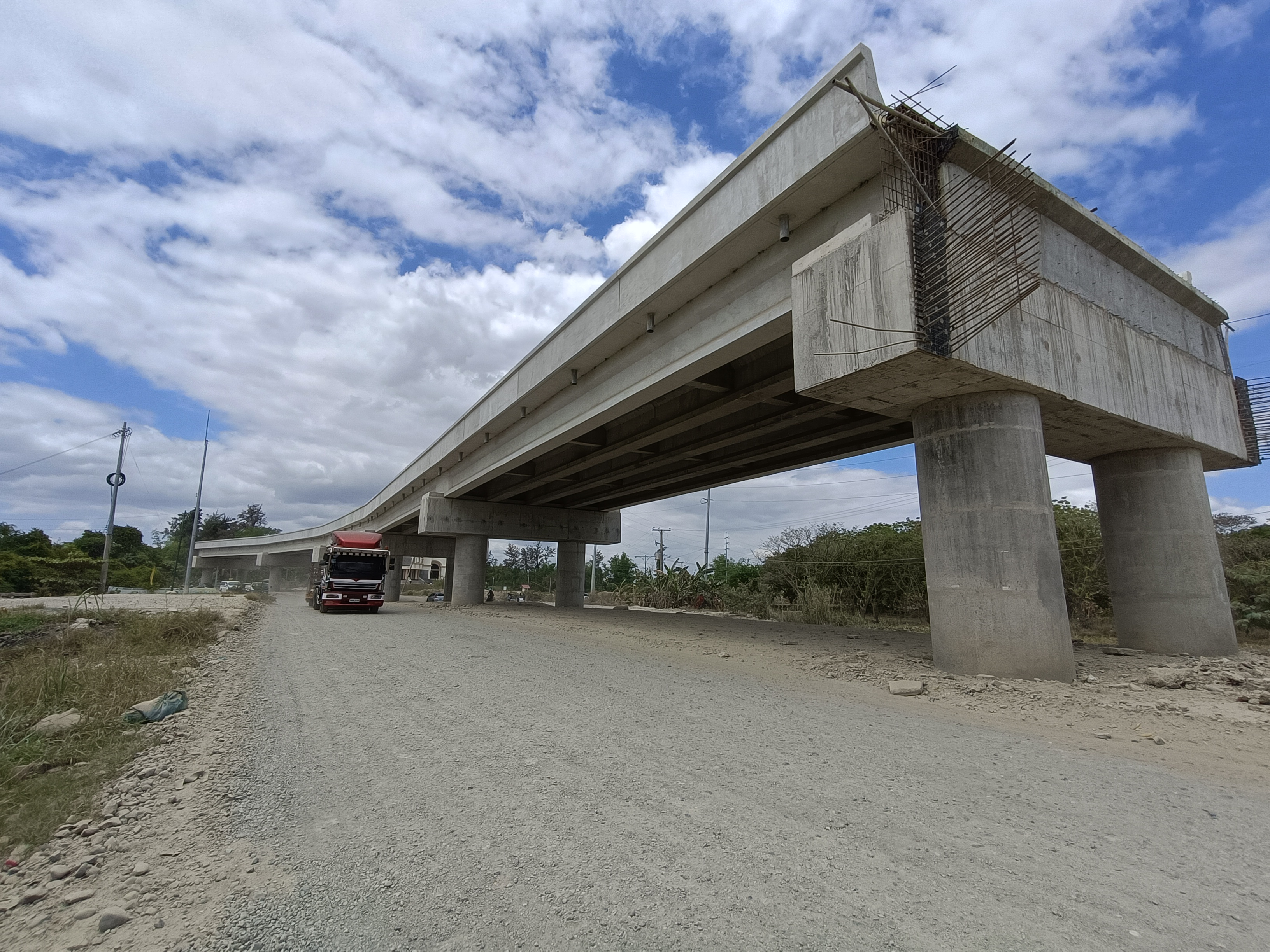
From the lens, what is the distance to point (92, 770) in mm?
4418

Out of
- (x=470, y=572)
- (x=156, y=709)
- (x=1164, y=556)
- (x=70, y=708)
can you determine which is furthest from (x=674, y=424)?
(x=470, y=572)

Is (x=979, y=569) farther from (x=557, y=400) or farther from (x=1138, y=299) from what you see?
(x=557, y=400)

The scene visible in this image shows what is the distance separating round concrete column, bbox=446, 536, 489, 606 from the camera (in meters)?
29.5

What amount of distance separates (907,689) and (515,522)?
82.1 feet

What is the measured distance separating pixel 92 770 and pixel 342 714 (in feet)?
6.77

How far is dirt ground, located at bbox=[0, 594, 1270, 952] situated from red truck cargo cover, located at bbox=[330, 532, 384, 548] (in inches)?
717

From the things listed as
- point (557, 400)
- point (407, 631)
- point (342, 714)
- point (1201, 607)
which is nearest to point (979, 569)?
point (1201, 607)

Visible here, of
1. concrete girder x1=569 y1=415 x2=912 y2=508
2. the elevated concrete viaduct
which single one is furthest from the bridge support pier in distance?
the elevated concrete viaduct

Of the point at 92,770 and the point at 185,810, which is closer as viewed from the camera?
the point at 185,810

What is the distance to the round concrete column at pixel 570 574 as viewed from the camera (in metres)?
31.8

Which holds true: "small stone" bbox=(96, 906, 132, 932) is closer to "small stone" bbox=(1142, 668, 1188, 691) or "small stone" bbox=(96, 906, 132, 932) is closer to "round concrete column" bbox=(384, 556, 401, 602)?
"small stone" bbox=(1142, 668, 1188, 691)

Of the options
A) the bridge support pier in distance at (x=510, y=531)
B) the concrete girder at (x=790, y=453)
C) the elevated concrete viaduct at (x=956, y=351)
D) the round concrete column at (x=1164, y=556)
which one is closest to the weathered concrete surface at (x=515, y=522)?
the bridge support pier in distance at (x=510, y=531)

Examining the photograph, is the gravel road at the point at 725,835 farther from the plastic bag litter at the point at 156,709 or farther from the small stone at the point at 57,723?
the small stone at the point at 57,723

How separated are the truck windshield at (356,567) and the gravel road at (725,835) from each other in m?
19.1
